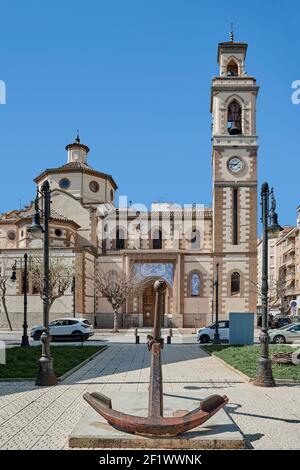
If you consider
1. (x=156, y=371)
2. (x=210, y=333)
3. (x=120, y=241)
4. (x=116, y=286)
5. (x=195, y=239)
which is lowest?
(x=210, y=333)

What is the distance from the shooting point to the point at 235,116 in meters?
40.8

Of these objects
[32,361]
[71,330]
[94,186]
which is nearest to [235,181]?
[94,186]

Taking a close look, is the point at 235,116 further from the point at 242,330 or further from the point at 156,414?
the point at 156,414

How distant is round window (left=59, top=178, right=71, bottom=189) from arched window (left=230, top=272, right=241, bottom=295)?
57.1ft

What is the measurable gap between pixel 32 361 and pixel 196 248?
94.5 feet

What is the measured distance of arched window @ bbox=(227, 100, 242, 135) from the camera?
40.7 metres

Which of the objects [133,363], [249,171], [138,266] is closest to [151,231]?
[138,266]

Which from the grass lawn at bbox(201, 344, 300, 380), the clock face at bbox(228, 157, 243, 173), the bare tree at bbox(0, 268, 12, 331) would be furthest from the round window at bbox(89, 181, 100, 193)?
the grass lawn at bbox(201, 344, 300, 380)

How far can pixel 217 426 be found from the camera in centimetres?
745
